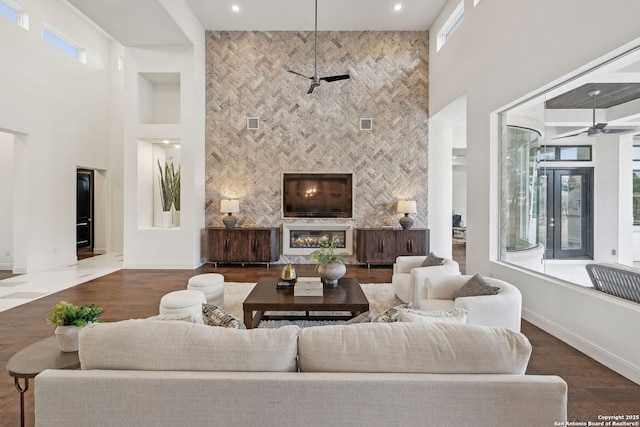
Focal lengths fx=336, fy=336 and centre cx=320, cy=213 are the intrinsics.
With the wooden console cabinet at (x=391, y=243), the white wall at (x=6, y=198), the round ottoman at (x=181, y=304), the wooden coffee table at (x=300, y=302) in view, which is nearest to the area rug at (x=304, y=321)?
the wooden coffee table at (x=300, y=302)

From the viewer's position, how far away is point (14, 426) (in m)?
2.04

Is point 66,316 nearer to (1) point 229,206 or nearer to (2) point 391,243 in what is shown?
(1) point 229,206

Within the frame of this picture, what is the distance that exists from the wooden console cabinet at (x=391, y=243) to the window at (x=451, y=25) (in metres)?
3.89

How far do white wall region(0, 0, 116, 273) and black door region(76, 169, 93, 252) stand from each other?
74 cm

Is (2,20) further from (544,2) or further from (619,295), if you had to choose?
(619,295)

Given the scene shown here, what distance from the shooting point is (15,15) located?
6266 mm

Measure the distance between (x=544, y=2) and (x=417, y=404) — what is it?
4.30 metres

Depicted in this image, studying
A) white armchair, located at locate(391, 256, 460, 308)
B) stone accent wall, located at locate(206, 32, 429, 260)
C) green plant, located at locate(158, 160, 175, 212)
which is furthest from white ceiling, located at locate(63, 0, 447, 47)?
white armchair, located at locate(391, 256, 460, 308)

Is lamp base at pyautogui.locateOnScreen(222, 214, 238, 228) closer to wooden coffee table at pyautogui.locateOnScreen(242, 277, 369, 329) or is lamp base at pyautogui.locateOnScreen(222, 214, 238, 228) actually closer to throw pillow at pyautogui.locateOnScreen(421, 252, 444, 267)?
wooden coffee table at pyautogui.locateOnScreen(242, 277, 369, 329)

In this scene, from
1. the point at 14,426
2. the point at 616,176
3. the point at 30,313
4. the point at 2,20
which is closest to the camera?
the point at 14,426

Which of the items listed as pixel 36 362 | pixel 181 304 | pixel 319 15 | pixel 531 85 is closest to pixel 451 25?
pixel 319 15

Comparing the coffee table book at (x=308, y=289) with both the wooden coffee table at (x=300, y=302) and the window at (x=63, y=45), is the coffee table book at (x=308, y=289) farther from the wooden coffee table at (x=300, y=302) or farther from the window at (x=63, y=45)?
the window at (x=63, y=45)

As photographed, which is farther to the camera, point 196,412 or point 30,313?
point 30,313

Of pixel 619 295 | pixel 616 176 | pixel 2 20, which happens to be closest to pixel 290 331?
pixel 619 295
